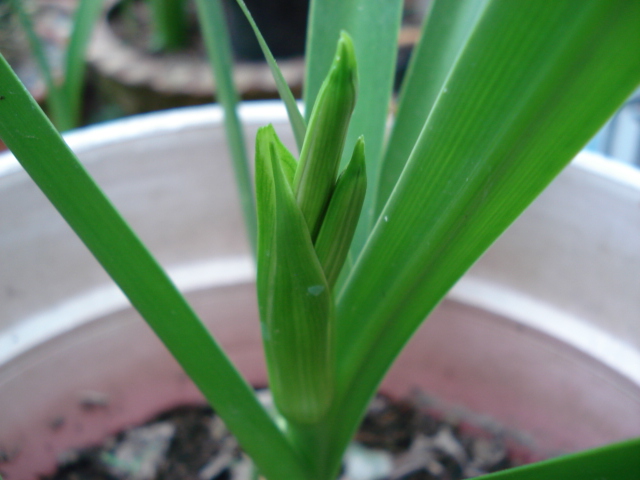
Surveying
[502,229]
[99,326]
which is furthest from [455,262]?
[99,326]

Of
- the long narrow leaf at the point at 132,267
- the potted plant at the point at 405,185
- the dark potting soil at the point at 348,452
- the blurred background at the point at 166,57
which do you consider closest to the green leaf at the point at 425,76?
the potted plant at the point at 405,185

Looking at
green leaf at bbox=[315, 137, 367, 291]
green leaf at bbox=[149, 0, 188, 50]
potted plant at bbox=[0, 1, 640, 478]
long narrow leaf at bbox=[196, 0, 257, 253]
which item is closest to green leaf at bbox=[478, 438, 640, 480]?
potted plant at bbox=[0, 1, 640, 478]

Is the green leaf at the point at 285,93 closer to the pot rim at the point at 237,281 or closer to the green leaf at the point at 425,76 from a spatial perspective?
the green leaf at the point at 425,76

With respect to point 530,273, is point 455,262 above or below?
above

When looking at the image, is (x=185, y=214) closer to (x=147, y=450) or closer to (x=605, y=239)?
(x=147, y=450)

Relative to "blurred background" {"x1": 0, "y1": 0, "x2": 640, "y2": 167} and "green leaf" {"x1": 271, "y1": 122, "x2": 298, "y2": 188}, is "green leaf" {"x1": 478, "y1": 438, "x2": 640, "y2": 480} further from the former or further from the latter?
"blurred background" {"x1": 0, "y1": 0, "x2": 640, "y2": 167}

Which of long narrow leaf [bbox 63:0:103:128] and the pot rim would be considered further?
long narrow leaf [bbox 63:0:103:128]

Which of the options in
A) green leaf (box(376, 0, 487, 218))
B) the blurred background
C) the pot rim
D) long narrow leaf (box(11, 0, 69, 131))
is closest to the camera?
green leaf (box(376, 0, 487, 218))
